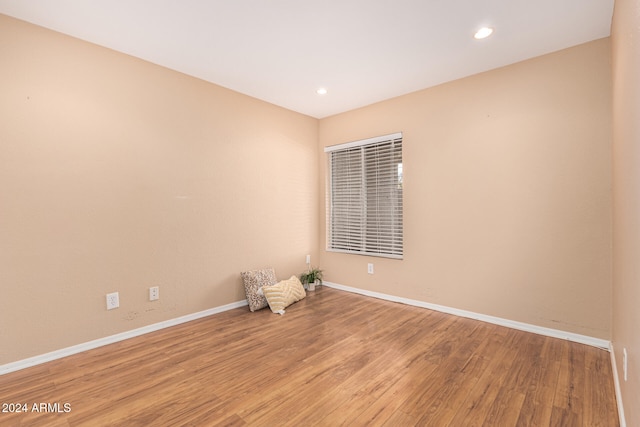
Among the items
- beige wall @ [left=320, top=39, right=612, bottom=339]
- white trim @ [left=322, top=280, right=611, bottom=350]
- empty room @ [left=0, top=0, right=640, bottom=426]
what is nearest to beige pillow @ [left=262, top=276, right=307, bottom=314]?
empty room @ [left=0, top=0, right=640, bottom=426]

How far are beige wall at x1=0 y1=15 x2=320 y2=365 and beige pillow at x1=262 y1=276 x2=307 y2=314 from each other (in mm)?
423

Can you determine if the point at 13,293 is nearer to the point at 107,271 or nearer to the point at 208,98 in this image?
the point at 107,271

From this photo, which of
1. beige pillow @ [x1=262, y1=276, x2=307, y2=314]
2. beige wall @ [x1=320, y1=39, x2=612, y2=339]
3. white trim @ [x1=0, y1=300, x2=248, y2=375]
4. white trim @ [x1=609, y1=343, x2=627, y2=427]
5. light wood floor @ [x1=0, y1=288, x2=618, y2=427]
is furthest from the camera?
beige pillow @ [x1=262, y1=276, x2=307, y2=314]

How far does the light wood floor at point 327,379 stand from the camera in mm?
1719

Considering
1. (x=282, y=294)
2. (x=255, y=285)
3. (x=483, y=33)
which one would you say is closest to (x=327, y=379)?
(x=282, y=294)

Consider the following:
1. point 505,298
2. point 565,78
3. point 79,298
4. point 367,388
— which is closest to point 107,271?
point 79,298

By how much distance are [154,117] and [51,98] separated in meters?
0.75

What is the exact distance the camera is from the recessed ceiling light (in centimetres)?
237

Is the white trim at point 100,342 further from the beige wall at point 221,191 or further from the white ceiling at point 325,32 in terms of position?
the white ceiling at point 325,32

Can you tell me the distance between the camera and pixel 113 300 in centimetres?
267

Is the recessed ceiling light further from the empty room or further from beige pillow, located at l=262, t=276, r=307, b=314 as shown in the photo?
beige pillow, located at l=262, t=276, r=307, b=314

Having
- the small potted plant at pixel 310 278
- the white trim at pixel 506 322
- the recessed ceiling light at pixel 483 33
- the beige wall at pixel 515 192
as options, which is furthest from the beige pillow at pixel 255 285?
the recessed ceiling light at pixel 483 33

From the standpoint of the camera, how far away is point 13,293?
7.27 ft

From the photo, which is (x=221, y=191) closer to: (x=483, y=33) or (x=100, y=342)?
(x=100, y=342)
